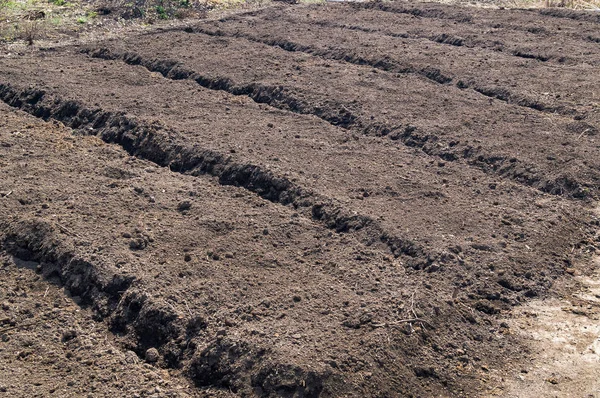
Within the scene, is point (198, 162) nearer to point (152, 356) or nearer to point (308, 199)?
point (308, 199)

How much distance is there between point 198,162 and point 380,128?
2.03 metres

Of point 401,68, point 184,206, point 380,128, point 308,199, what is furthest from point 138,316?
point 401,68

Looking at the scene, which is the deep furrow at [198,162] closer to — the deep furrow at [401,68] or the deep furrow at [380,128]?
the deep furrow at [380,128]

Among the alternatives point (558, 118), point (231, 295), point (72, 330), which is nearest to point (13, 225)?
point (72, 330)

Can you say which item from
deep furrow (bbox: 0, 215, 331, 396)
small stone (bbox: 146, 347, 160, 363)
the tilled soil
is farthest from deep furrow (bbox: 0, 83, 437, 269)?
small stone (bbox: 146, 347, 160, 363)

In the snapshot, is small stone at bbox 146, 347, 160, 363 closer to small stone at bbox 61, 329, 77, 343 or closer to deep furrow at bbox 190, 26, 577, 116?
small stone at bbox 61, 329, 77, 343

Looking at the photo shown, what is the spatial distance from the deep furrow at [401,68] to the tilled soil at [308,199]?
0.14 feet

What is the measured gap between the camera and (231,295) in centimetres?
486

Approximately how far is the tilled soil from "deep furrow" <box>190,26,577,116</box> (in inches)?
1.6

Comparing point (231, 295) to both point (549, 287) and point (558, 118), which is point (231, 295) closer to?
point (549, 287)

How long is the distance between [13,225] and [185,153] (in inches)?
73.7

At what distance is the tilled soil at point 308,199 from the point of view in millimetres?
4516

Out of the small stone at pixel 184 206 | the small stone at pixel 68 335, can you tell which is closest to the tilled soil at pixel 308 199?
the small stone at pixel 184 206

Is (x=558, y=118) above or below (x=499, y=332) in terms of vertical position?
above
